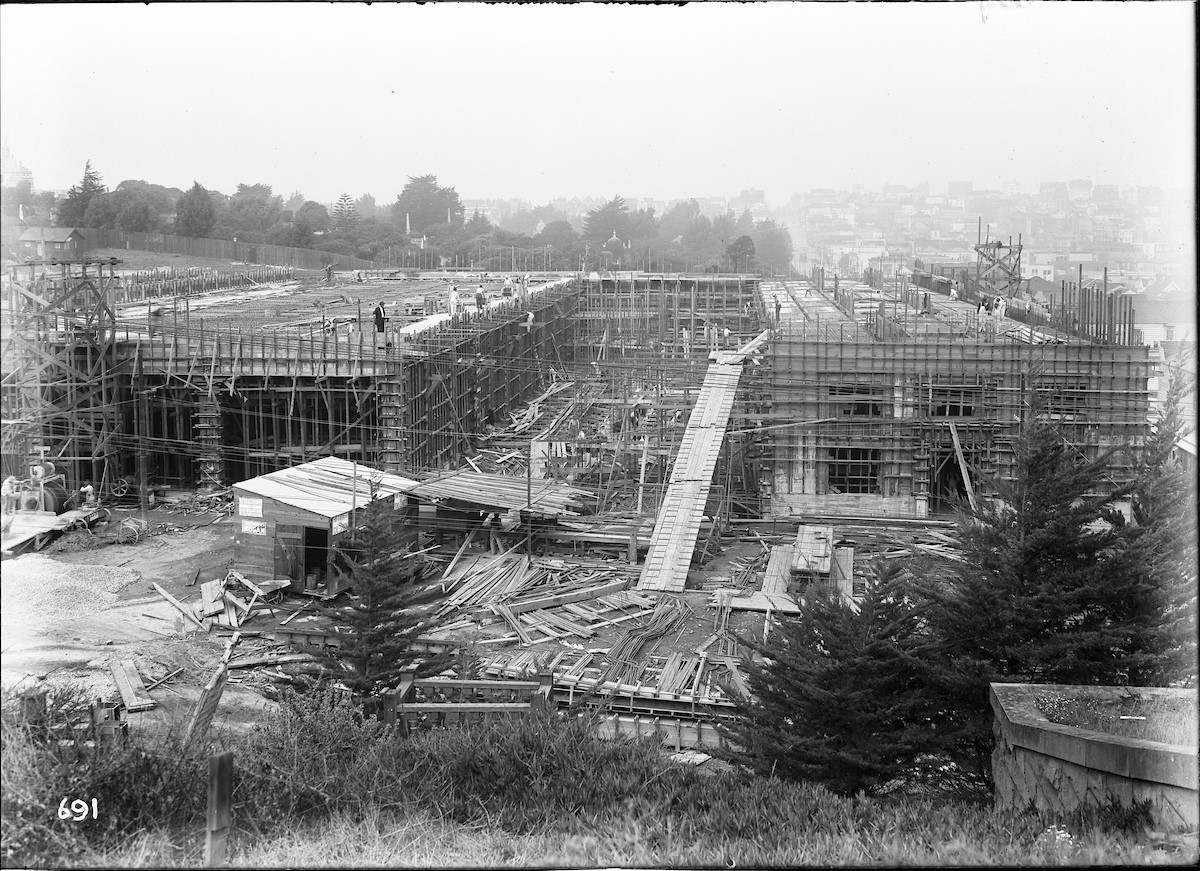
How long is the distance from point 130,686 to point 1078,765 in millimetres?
10138

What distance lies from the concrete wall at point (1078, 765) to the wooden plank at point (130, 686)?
8.82 meters

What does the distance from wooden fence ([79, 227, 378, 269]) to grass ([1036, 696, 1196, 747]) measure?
123 feet

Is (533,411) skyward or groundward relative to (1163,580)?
groundward

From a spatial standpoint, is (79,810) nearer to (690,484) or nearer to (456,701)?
(456,701)

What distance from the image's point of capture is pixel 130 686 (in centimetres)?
1419

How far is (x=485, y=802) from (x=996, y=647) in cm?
528

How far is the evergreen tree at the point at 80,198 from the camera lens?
4138cm

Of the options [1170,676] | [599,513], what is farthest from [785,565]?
[1170,676]

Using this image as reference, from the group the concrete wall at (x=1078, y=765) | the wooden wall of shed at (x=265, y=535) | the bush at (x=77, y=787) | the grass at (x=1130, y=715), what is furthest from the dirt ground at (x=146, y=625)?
the grass at (x=1130, y=715)

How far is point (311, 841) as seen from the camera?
814cm

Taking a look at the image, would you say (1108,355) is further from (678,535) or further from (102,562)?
(102,562)

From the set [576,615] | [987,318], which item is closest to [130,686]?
[576,615]

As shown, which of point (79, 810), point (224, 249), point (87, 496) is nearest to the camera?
point (79, 810)

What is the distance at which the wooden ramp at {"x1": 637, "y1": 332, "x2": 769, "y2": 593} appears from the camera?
19094mm
